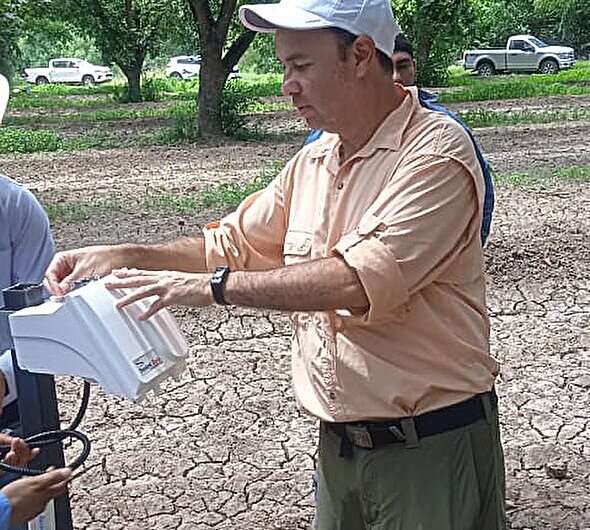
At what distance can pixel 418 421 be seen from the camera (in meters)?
2.09

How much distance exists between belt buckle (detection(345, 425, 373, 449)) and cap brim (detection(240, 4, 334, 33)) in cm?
85

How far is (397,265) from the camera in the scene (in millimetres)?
1918

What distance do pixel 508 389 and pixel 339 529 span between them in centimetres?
273

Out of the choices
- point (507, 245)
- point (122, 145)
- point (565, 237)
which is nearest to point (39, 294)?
point (507, 245)

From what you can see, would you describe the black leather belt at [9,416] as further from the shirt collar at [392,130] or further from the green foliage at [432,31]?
the green foliage at [432,31]

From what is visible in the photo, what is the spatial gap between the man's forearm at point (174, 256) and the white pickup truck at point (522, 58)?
3509cm

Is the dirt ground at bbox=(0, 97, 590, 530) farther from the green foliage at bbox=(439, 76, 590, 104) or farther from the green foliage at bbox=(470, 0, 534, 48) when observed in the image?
the green foliage at bbox=(470, 0, 534, 48)

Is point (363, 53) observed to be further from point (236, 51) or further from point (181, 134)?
point (181, 134)

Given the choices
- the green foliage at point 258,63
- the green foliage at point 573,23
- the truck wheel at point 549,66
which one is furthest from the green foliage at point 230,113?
the green foliage at point 258,63

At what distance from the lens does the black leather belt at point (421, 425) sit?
6.88ft

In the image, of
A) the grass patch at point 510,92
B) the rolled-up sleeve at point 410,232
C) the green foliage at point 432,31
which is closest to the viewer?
the rolled-up sleeve at point 410,232

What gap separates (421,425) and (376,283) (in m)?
0.38

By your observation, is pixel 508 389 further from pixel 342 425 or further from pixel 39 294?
pixel 39 294

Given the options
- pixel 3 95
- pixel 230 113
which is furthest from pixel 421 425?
pixel 230 113
